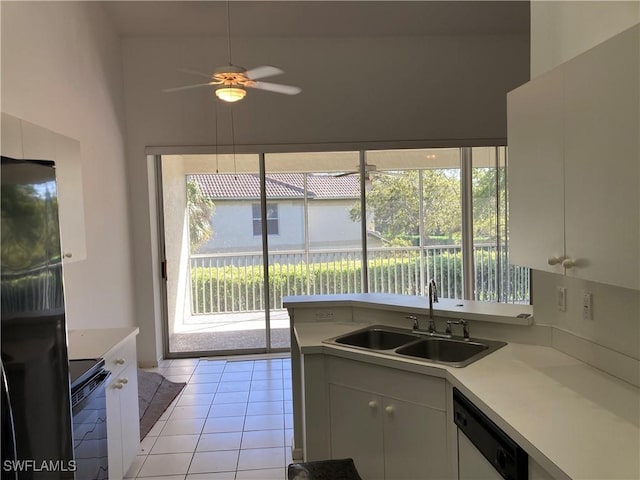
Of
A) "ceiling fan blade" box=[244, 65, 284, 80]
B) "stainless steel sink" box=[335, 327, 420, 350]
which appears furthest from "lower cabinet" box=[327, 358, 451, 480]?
"ceiling fan blade" box=[244, 65, 284, 80]

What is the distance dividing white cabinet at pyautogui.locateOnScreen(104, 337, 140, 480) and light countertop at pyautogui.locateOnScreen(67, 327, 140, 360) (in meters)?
0.04

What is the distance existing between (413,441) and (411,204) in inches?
147

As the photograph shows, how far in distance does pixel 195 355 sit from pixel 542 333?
4221mm

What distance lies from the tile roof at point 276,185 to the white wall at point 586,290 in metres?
3.33

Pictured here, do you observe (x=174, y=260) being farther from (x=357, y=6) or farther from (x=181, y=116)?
(x=357, y=6)

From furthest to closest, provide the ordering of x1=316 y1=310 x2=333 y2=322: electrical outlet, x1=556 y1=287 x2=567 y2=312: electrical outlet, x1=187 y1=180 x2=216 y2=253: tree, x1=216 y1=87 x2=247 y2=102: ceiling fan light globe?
x1=187 y1=180 x2=216 y2=253: tree < x1=216 y1=87 x2=247 y2=102: ceiling fan light globe < x1=316 y1=310 x2=333 y2=322: electrical outlet < x1=556 y1=287 x2=567 y2=312: electrical outlet

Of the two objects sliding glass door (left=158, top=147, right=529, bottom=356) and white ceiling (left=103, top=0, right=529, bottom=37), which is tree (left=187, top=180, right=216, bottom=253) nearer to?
sliding glass door (left=158, top=147, right=529, bottom=356)

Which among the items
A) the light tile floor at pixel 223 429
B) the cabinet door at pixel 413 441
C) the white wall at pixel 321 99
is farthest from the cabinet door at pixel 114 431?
the white wall at pixel 321 99

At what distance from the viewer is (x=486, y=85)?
5234 millimetres

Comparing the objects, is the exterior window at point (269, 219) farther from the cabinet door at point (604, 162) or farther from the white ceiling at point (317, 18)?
the cabinet door at point (604, 162)

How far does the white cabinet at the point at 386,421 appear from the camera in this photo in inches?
80.8

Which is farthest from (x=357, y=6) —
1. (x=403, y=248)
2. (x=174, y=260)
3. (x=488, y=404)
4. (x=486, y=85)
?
(x=488, y=404)

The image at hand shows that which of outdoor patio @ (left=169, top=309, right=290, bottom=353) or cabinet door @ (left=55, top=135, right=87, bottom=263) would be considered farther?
outdoor patio @ (left=169, top=309, right=290, bottom=353)

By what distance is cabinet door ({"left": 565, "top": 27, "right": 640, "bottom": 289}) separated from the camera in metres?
1.38
